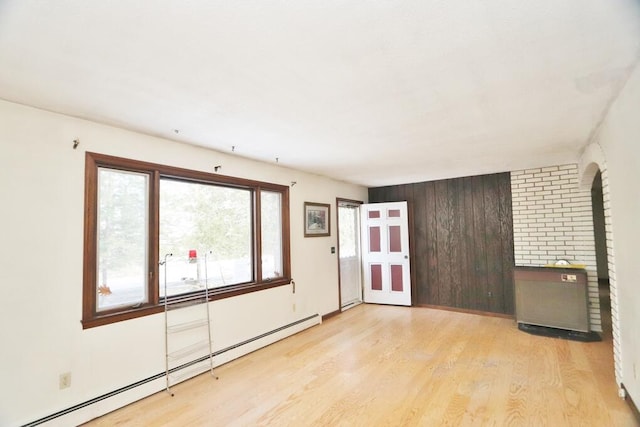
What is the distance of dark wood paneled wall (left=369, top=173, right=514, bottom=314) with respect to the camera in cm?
509

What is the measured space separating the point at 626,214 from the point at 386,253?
156 inches

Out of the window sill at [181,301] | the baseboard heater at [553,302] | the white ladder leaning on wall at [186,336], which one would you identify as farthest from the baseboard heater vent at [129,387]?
the baseboard heater at [553,302]

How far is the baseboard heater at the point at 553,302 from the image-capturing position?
13.1 feet

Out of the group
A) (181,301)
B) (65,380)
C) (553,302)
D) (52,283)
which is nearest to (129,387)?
(65,380)

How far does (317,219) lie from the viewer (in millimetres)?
5070

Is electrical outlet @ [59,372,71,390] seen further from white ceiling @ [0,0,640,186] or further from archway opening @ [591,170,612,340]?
archway opening @ [591,170,612,340]

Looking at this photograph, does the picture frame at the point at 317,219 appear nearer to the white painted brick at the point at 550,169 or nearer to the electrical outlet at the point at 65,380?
the electrical outlet at the point at 65,380

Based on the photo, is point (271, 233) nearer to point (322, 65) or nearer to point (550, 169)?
point (322, 65)

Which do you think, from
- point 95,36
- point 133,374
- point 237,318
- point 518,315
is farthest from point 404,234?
point 95,36

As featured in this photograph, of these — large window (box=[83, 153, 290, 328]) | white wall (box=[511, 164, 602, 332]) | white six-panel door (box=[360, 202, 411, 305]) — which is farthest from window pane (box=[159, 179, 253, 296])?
white wall (box=[511, 164, 602, 332])

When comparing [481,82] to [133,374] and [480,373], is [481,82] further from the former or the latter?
[133,374]

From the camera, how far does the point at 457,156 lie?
396cm

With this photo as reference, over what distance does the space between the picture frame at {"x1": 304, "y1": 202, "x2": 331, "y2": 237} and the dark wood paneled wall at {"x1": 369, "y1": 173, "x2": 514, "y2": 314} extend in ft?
5.56

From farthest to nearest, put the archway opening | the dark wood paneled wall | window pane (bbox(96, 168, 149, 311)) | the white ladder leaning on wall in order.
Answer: the archway opening → the dark wood paneled wall → the white ladder leaning on wall → window pane (bbox(96, 168, 149, 311))
